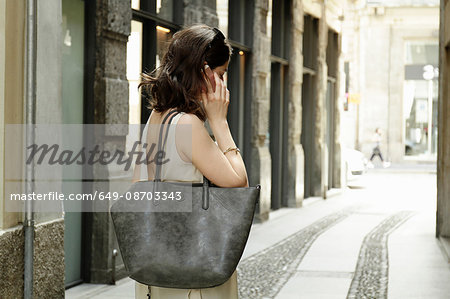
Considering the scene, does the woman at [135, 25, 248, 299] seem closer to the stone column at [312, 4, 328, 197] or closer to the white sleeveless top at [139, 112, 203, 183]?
the white sleeveless top at [139, 112, 203, 183]

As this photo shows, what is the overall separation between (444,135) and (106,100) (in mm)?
4880

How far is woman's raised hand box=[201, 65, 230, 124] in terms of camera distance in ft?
8.97

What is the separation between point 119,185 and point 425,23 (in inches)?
1155

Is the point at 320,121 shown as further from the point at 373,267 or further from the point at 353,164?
the point at 373,267

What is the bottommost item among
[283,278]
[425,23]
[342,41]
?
[283,278]

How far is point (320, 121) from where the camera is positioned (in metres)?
17.3

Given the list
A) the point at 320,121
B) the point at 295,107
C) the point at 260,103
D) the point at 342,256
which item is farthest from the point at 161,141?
the point at 320,121

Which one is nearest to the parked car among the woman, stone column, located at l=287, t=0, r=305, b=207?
stone column, located at l=287, t=0, r=305, b=207

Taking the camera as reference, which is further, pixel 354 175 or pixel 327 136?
pixel 354 175

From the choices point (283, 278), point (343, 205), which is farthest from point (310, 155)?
point (283, 278)

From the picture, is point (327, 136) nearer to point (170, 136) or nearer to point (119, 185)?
point (119, 185)

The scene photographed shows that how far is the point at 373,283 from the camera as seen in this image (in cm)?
757

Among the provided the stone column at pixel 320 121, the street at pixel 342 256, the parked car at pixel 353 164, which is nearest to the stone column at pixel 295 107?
the street at pixel 342 256

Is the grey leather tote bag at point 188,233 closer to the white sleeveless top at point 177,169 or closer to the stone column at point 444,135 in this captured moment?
the white sleeveless top at point 177,169
